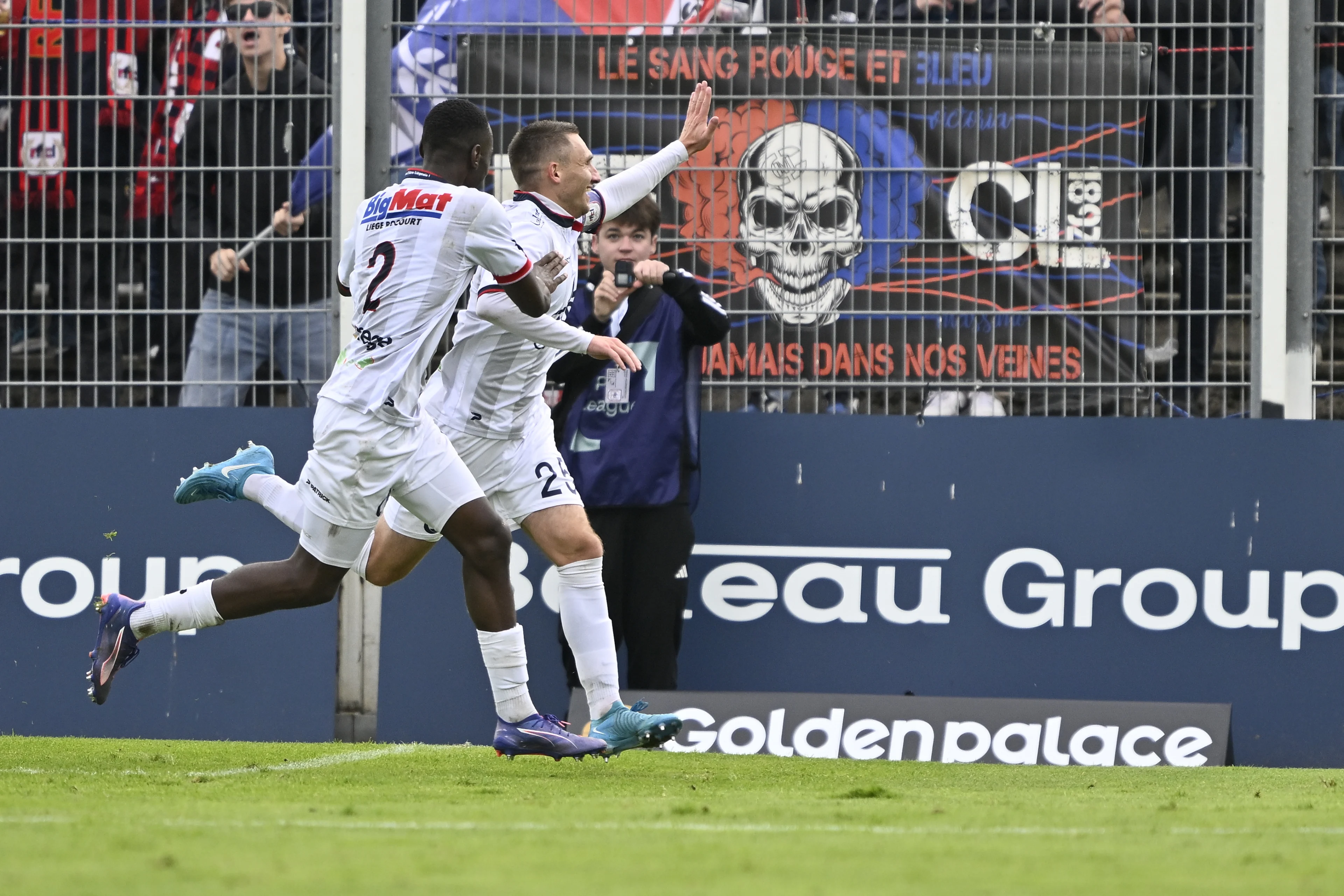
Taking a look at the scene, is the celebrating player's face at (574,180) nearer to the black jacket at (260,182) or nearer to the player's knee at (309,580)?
the player's knee at (309,580)

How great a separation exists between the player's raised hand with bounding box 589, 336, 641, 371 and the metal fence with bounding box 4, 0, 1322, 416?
2394 mm

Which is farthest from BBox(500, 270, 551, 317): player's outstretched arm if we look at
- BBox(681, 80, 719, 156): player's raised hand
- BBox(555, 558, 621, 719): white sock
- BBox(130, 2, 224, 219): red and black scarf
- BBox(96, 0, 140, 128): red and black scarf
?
BBox(96, 0, 140, 128): red and black scarf

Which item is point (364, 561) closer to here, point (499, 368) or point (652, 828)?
point (499, 368)

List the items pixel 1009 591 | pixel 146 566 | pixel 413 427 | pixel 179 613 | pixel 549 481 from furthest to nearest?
pixel 146 566 < pixel 1009 591 < pixel 549 481 < pixel 179 613 < pixel 413 427

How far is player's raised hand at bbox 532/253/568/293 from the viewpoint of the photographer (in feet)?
19.8

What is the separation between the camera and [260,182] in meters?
8.62

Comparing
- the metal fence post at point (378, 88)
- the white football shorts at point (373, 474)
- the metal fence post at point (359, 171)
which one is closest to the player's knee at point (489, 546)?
the white football shorts at point (373, 474)

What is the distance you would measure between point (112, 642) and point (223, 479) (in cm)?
71

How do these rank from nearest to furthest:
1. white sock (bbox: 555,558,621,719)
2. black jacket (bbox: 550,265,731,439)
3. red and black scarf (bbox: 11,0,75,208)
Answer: white sock (bbox: 555,558,621,719)
black jacket (bbox: 550,265,731,439)
red and black scarf (bbox: 11,0,75,208)

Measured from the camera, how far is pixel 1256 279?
27.6ft

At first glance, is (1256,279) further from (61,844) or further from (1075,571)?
(61,844)

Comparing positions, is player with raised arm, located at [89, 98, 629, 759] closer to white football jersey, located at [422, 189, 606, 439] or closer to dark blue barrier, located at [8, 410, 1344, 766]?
white football jersey, located at [422, 189, 606, 439]

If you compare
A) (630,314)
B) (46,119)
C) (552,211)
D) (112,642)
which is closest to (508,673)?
(112,642)

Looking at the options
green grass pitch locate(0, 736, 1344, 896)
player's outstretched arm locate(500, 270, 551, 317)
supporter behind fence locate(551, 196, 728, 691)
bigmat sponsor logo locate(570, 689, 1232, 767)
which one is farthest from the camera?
supporter behind fence locate(551, 196, 728, 691)
